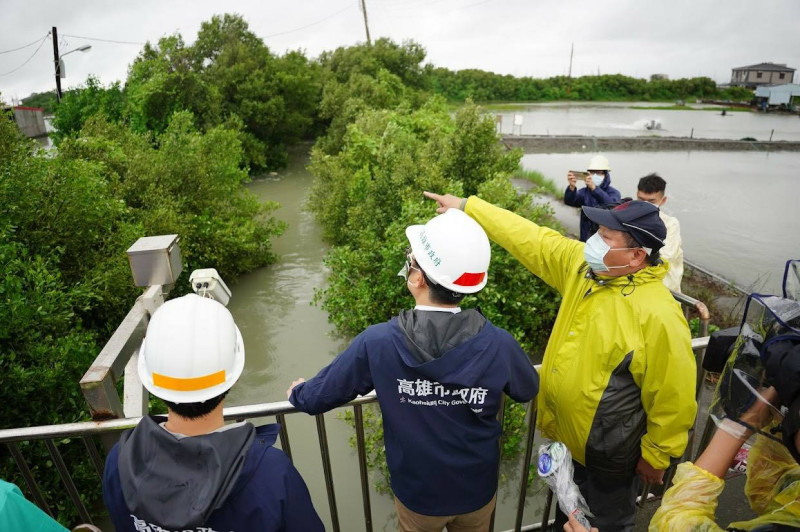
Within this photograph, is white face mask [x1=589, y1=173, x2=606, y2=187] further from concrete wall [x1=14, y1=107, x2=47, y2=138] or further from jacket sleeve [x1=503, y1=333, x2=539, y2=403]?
concrete wall [x1=14, y1=107, x2=47, y2=138]

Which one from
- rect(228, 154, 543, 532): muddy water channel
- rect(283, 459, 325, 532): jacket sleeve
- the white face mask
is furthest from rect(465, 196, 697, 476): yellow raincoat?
the white face mask

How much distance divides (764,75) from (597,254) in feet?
263

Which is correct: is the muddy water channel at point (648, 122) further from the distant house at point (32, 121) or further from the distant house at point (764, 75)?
the distant house at point (32, 121)

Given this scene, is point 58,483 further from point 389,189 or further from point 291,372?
point 389,189

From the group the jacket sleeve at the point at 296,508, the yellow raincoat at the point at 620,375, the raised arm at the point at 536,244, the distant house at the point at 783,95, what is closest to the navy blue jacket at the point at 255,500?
the jacket sleeve at the point at 296,508

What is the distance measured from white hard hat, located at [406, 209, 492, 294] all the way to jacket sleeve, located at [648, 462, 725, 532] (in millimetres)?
987

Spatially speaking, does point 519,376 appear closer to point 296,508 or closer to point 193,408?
point 296,508

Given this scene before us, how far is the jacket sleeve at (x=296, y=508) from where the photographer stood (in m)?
1.43

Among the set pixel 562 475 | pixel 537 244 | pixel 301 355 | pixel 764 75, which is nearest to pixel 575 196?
pixel 537 244

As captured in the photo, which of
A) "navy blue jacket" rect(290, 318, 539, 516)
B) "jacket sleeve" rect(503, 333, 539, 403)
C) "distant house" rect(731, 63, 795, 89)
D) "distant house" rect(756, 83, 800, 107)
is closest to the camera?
"navy blue jacket" rect(290, 318, 539, 516)

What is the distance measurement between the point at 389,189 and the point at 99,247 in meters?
4.03

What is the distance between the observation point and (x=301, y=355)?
301 inches

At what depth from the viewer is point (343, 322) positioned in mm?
6895

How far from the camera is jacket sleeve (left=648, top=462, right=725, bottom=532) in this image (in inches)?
63.3
